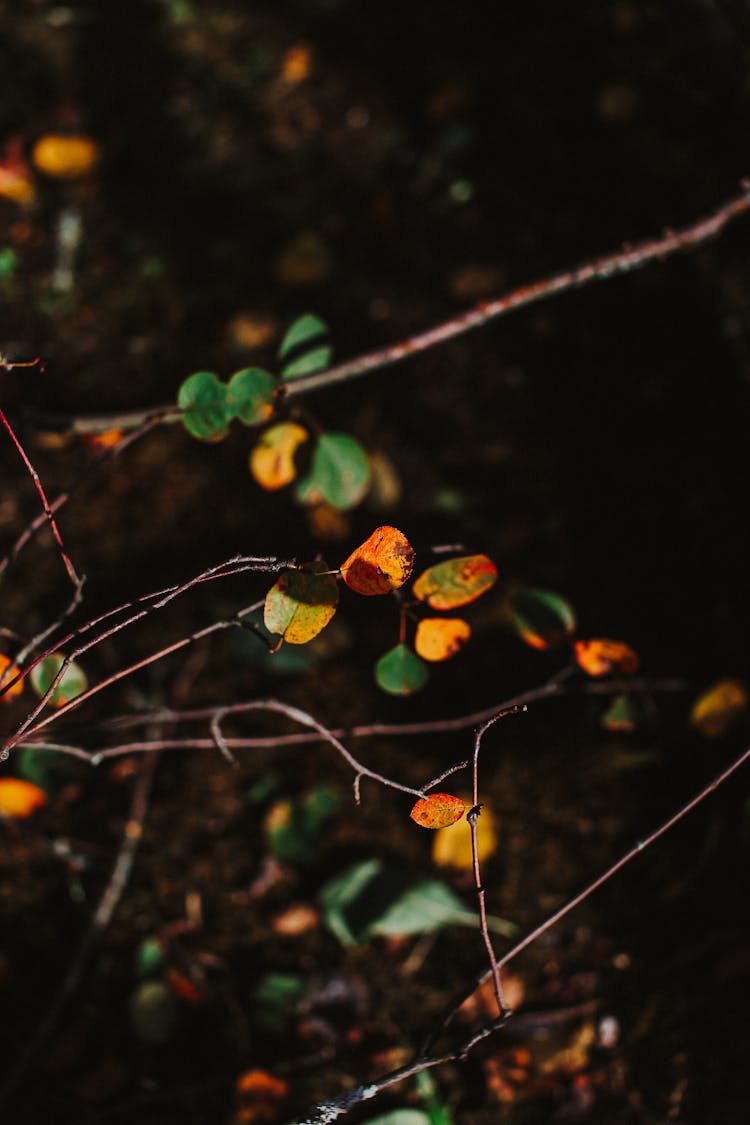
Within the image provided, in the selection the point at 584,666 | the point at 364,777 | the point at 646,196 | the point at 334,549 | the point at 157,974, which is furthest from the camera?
the point at 646,196

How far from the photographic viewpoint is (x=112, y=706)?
1529 millimetres

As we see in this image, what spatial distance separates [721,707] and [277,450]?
2.74 ft

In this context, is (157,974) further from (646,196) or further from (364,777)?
(646,196)

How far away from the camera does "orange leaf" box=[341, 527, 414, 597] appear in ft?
2.81

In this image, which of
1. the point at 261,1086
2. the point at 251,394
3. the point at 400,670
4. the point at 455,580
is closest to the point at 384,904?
the point at 261,1086

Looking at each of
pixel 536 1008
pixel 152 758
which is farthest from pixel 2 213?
pixel 536 1008

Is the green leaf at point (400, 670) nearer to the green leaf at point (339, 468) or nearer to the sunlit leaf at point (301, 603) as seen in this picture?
the sunlit leaf at point (301, 603)

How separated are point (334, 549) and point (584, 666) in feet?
2.05

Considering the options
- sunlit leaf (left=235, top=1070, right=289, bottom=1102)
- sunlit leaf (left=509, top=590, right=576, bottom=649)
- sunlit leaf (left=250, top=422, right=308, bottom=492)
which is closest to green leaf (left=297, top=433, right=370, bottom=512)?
sunlit leaf (left=250, top=422, right=308, bottom=492)

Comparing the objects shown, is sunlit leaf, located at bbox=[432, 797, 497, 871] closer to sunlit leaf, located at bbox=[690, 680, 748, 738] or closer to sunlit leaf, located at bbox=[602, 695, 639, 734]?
sunlit leaf, located at bbox=[602, 695, 639, 734]

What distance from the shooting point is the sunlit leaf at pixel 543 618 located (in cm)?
121

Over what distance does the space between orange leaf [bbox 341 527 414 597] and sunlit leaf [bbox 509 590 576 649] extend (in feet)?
1.27

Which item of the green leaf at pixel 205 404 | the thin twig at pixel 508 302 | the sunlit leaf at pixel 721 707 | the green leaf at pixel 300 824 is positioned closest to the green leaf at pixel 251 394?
the green leaf at pixel 205 404

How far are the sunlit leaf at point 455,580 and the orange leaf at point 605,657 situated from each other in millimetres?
255
